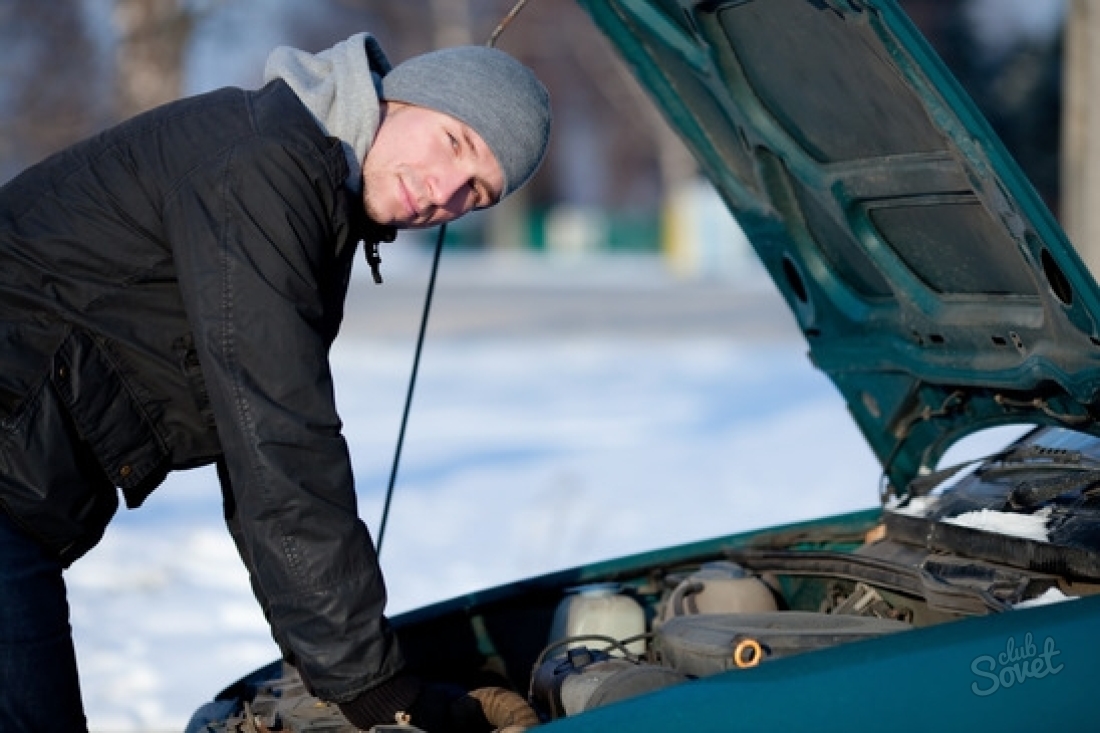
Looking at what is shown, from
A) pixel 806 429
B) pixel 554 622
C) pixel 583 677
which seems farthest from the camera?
pixel 806 429

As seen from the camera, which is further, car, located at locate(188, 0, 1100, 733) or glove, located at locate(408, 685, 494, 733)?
glove, located at locate(408, 685, 494, 733)

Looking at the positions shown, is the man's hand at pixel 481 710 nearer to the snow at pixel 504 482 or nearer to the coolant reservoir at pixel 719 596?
the coolant reservoir at pixel 719 596

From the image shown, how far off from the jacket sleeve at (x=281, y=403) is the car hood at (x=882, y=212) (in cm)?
109

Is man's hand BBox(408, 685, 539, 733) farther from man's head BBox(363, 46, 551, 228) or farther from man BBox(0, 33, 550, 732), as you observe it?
man's head BBox(363, 46, 551, 228)

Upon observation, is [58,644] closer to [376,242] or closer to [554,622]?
[376,242]

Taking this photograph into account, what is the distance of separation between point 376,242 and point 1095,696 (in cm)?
147

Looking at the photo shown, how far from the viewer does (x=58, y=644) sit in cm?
278

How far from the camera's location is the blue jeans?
270 cm

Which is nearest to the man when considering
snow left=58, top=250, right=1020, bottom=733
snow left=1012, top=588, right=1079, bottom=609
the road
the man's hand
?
the man's hand

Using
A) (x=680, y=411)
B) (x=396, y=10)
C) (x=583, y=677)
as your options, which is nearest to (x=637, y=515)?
(x=680, y=411)

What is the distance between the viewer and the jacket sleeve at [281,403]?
2.55m

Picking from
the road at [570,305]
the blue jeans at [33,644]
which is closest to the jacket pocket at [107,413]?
the blue jeans at [33,644]

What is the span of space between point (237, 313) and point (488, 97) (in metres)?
0.60

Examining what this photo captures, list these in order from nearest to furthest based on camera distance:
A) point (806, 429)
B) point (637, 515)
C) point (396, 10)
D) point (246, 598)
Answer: point (246, 598), point (637, 515), point (806, 429), point (396, 10)
